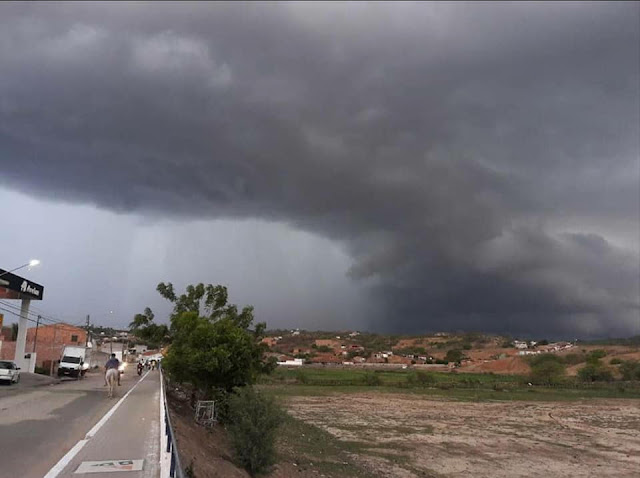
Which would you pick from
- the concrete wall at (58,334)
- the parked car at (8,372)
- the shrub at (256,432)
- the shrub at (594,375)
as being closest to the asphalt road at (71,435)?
the shrub at (256,432)

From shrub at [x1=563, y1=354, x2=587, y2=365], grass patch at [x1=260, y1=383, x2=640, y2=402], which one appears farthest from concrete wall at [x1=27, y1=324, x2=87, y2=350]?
shrub at [x1=563, y1=354, x2=587, y2=365]

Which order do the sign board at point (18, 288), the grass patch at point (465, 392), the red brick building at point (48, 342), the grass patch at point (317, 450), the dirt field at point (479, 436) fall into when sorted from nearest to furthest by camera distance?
the grass patch at point (317, 450) → the dirt field at point (479, 436) → the sign board at point (18, 288) → the red brick building at point (48, 342) → the grass patch at point (465, 392)

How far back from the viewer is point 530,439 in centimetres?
3033

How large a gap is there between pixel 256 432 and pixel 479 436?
19915 millimetres

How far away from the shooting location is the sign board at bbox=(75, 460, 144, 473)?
32.2ft

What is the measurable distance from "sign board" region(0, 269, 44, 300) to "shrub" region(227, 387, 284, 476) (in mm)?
29820

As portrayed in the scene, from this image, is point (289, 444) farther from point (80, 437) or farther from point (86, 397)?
point (80, 437)

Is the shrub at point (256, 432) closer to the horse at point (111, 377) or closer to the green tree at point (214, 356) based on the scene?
the green tree at point (214, 356)

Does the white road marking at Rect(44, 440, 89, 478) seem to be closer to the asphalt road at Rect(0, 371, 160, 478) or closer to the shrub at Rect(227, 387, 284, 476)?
the asphalt road at Rect(0, 371, 160, 478)

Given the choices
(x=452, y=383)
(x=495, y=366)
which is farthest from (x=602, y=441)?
(x=495, y=366)

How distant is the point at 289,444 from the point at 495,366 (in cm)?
11817

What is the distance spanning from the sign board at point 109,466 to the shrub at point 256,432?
5094 millimetres

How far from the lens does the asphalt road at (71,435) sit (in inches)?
402

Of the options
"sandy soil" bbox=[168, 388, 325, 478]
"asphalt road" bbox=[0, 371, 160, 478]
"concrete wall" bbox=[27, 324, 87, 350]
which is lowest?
"sandy soil" bbox=[168, 388, 325, 478]
